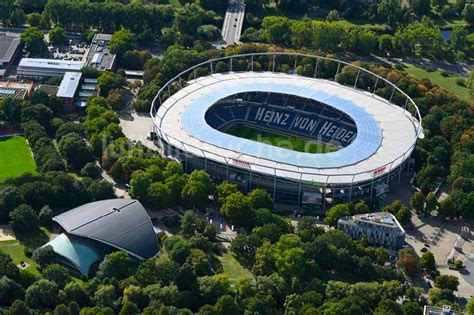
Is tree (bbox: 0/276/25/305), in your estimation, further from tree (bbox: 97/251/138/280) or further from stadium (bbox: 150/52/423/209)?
stadium (bbox: 150/52/423/209)

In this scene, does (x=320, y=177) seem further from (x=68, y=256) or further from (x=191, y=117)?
(x=68, y=256)

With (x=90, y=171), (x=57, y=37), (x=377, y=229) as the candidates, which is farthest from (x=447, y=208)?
(x=57, y=37)

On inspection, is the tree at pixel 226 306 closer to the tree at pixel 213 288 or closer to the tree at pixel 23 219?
the tree at pixel 213 288

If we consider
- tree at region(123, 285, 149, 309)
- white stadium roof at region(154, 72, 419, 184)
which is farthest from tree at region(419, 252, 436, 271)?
tree at region(123, 285, 149, 309)

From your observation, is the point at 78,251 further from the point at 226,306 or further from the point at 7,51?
the point at 7,51

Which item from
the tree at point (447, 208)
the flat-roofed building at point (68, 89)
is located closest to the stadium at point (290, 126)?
the tree at point (447, 208)

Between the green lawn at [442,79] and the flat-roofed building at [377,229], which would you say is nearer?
the flat-roofed building at [377,229]
